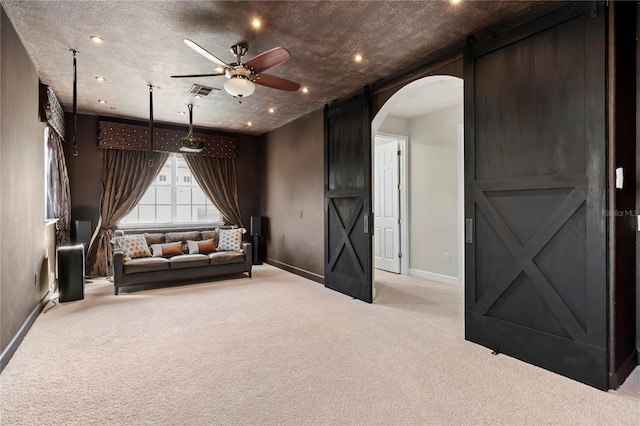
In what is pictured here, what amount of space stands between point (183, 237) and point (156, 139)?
210 cm

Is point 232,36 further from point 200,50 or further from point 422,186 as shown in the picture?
point 422,186

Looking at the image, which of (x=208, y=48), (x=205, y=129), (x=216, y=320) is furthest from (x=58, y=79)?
(x=216, y=320)

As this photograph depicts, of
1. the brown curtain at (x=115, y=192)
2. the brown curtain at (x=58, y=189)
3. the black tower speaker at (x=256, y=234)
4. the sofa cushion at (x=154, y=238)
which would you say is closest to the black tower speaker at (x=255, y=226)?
the black tower speaker at (x=256, y=234)

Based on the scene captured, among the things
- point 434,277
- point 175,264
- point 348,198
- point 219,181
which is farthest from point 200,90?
point 434,277

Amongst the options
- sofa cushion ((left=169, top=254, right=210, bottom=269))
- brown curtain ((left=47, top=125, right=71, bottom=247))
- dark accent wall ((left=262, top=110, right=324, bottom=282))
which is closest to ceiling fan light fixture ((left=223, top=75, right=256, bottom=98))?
dark accent wall ((left=262, top=110, right=324, bottom=282))

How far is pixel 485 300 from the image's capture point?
3119 mm

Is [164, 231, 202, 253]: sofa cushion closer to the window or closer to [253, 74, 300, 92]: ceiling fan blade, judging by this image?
the window

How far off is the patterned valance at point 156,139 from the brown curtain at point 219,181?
176 mm

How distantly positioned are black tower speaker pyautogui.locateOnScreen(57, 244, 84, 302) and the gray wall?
1.04 feet

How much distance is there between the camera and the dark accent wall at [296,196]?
5.84 m

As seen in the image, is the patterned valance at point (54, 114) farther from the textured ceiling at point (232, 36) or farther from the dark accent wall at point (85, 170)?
the dark accent wall at point (85, 170)

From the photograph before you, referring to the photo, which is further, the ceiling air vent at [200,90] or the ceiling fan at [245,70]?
the ceiling air vent at [200,90]

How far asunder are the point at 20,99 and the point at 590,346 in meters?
5.39

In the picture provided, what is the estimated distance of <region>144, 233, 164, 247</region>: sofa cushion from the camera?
593 cm
